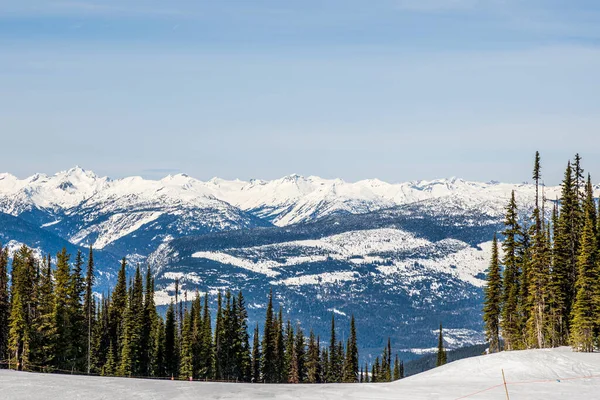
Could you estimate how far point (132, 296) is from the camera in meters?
121

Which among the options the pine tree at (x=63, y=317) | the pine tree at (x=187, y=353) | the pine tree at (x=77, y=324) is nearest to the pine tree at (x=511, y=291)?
the pine tree at (x=187, y=353)

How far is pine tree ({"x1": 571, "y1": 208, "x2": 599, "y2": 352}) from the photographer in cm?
7631

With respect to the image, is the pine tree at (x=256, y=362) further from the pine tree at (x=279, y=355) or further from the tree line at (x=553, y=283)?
the tree line at (x=553, y=283)

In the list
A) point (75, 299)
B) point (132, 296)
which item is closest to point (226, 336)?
point (132, 296)

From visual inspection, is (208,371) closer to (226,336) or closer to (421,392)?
(226,336)

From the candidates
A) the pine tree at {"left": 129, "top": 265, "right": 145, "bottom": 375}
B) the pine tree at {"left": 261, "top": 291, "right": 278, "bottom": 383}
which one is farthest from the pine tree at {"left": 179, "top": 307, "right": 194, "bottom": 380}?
the pine tree at {"left": 261, "top": 291, "right": 278, "bottom": 383}

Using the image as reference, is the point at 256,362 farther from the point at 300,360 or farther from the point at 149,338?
the point at 149,338

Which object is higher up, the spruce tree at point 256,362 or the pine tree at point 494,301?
the pine tree at point 494,301

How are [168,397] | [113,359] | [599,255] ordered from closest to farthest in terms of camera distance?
[168,397] < [599,255] < [113,359]

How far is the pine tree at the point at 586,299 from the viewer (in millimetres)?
76312

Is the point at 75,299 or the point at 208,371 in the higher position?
the point at 75,299

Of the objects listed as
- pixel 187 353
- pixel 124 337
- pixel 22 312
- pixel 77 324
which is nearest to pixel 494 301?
pixel 187 353

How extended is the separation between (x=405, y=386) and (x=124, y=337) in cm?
6936

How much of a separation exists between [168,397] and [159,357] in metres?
80.5
